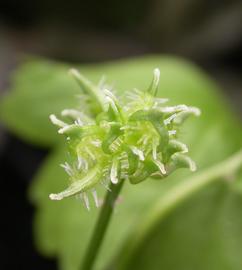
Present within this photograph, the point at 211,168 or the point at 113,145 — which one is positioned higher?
the point at 113,145

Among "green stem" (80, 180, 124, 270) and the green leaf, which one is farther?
the green leaf

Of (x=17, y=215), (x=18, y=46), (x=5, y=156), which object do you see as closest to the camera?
(x=17, y=215)

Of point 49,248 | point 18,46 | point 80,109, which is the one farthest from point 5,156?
point 80,109

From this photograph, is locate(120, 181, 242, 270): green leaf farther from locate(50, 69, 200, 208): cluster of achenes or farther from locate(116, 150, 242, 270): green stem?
locate(50, 69, 200, 208): cluster of achenes

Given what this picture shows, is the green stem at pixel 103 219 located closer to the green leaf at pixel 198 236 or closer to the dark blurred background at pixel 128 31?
the green leaf at pixel 198 236

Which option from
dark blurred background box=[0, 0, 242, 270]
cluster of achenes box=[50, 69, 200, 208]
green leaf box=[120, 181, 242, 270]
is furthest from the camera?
dark blurred background box=[0, 0, 242, 270]

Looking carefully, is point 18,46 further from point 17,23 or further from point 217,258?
point 217,258

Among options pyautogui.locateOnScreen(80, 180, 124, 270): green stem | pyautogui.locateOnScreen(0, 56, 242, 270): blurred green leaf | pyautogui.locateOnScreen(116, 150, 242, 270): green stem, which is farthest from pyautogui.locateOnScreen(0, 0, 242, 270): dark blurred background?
pyautogui.locateOnScreen(80, 180, 124, 270): green stem
